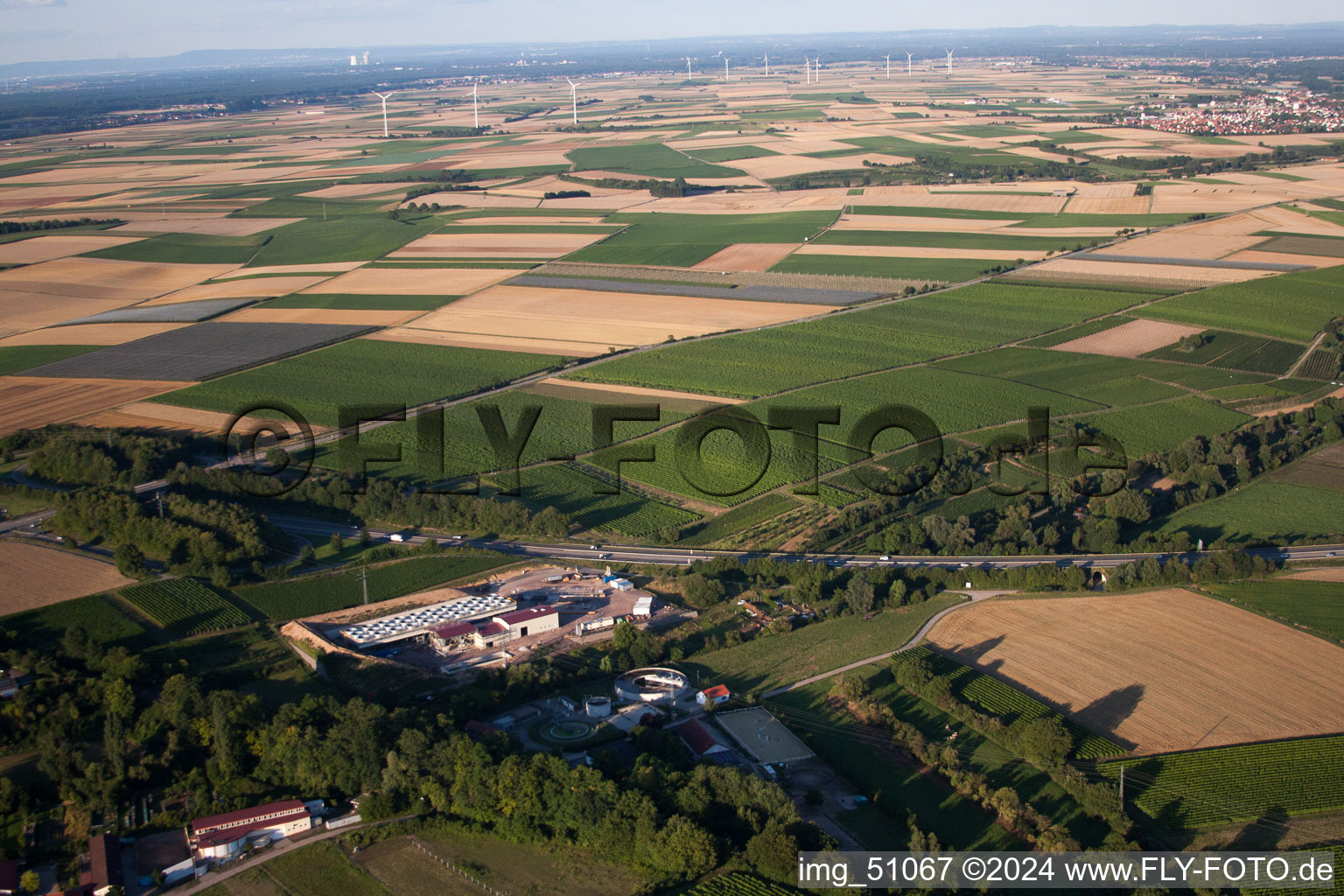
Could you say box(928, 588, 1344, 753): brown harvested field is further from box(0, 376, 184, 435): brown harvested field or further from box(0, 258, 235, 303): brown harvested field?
box(0, 258, 235, 303): brown harvested field

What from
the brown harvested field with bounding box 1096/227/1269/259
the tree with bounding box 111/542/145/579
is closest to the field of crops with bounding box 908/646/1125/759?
the tree with bounding box 111/542/145/579

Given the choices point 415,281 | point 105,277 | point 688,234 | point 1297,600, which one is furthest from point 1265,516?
point 105,277

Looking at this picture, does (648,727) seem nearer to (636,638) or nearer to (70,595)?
(636,638)

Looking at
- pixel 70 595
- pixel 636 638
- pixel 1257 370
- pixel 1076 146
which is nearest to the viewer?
pixel 636 638

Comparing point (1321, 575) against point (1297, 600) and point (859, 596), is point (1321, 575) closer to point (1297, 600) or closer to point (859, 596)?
point (1297, 600)

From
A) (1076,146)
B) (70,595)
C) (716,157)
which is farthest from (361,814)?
(1076,146)

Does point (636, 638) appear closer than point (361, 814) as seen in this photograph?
No

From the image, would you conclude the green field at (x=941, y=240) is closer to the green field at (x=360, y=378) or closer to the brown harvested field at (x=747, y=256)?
the brown harvested field at (x=747, y=256)
